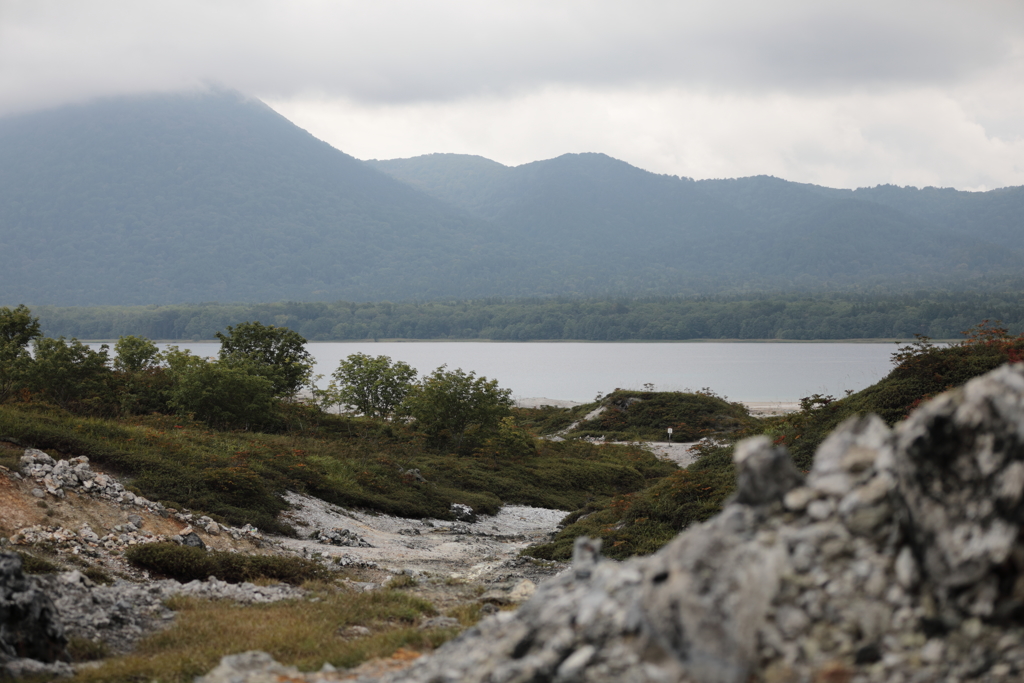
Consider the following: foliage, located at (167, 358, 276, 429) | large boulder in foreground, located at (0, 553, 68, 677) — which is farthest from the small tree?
large boulder in foreground, located at (0, 553, 68, 677)

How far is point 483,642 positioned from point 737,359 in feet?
615

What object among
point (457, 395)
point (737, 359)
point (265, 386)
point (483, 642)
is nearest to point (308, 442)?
point (265, 386)

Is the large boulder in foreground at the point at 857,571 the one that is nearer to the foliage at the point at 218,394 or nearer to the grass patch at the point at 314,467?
the grass patch at the point at 314,467

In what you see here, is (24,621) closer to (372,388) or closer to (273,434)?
(273,434)

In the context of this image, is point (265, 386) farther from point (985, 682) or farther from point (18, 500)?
point (985, 682)

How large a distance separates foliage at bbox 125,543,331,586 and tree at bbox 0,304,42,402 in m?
19.6

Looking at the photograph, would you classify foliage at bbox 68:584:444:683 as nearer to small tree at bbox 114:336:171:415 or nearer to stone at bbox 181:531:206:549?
stone at bbox 181:531:206:549

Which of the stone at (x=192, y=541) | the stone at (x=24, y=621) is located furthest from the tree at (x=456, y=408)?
the stone at (x=24, y=621)

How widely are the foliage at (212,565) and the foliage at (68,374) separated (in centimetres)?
2020

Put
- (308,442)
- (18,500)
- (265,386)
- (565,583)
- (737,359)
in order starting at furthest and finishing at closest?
(737,359) → (265,386) → (308,442) → (18,500) → (565,583)

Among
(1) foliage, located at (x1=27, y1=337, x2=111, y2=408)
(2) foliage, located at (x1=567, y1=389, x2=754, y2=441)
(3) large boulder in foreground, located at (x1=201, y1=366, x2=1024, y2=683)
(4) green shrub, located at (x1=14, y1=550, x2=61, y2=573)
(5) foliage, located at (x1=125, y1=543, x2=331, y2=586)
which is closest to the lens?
(3) large boulder in foreground, located at (x1=201, y1=366, x2=1024, y2=683)

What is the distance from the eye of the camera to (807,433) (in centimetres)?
2428

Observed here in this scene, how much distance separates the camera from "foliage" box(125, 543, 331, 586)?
14086 mm

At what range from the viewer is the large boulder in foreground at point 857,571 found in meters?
5.06
